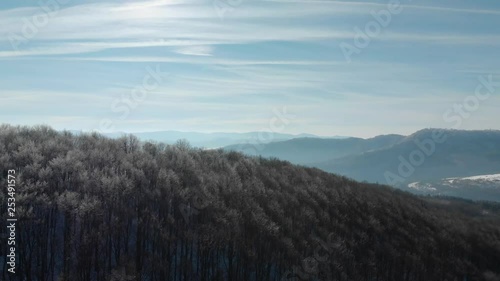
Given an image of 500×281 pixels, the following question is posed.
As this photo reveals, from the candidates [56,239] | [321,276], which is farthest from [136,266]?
[321,276]

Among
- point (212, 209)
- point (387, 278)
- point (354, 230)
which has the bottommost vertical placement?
point (387, 278)

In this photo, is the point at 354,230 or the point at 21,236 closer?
the point at 21,236

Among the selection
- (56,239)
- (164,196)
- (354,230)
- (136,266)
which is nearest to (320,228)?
(354,230)

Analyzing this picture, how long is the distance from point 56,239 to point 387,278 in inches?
889

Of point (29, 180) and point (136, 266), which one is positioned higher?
point (29, 180)

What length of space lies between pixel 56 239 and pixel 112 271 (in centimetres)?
321

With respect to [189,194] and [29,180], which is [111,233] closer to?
[29,180]

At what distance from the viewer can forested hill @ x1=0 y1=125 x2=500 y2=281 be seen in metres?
20.8

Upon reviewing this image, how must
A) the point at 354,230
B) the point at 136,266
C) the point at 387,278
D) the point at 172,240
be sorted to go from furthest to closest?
the point at 354,230, the point at 387,278, the point at 172,240, the point at 136,266

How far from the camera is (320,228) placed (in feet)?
109

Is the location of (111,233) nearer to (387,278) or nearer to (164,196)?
(164,196)

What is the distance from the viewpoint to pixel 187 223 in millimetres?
25953

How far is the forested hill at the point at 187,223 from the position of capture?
2078 cm

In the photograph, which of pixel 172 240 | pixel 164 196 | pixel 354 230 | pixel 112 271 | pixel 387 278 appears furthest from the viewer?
pixel 354 230
